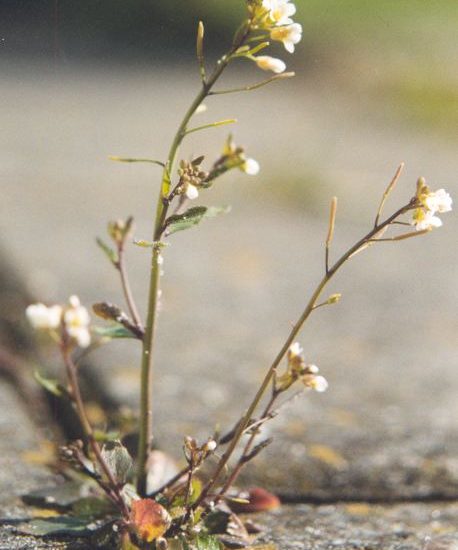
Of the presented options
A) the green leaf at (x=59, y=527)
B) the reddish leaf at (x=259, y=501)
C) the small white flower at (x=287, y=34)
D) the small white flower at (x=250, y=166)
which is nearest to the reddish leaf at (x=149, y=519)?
the green leaf at (x=59, y=527)

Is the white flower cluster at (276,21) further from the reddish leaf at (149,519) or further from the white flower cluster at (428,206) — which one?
the reddish leaf at (149,519)

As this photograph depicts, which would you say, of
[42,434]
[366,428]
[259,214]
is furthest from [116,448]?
[259,214]

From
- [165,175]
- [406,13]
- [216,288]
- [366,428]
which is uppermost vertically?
[406,13]

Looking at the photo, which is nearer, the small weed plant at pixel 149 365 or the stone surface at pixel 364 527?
the small weed plant at pixel 149 365

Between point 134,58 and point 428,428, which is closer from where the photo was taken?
point 428,428

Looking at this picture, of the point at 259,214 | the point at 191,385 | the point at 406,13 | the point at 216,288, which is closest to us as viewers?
the point at 191,385

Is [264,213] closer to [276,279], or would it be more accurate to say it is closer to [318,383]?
[276,279]

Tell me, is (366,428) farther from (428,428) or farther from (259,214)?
(259,214)
